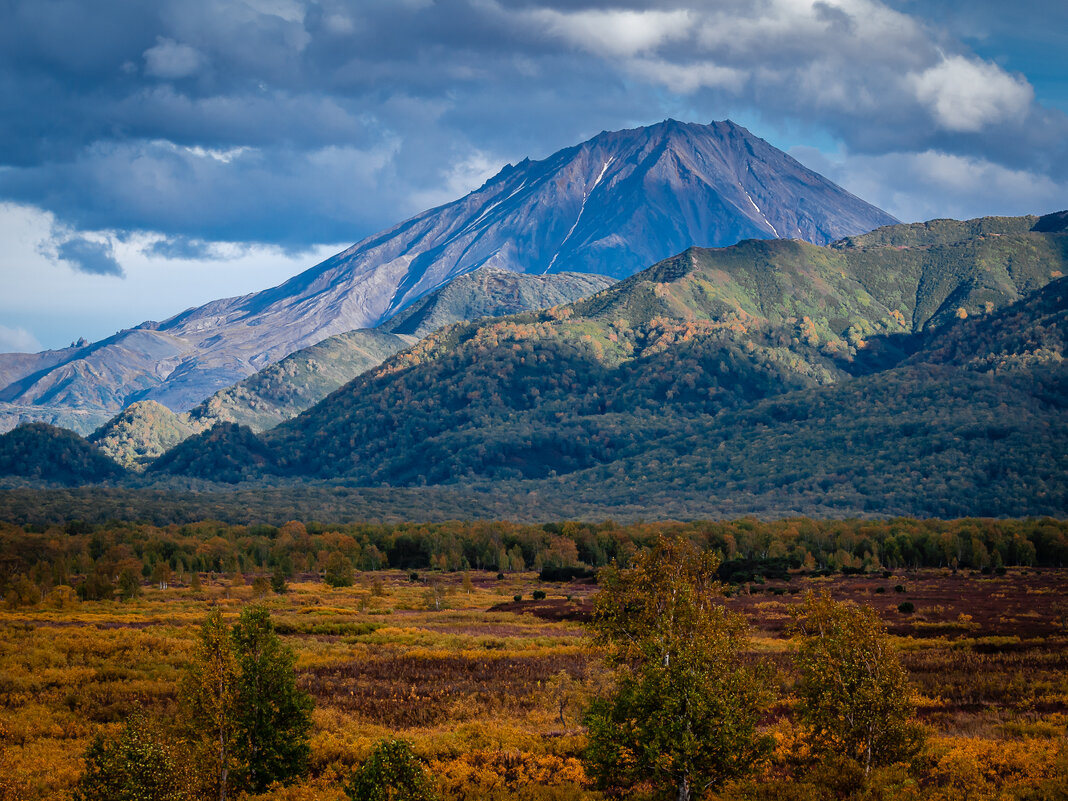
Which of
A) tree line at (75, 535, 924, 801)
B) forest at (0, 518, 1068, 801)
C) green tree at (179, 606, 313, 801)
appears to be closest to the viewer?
tree line at (75, 535, 924, 801)

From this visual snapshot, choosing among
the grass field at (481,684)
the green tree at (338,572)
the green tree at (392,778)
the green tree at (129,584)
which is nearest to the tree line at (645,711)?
the green tree at (392,778)

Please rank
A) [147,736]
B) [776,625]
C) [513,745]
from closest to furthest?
[147,736] < [513,745] < [776,625]

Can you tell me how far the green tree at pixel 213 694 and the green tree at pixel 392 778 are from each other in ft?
33.4

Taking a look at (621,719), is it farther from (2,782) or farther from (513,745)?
(2,782)

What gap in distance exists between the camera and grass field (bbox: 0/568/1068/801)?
38.4 meters

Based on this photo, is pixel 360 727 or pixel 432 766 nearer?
pixel 432 766

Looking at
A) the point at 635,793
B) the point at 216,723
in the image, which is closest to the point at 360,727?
the point at 216,723

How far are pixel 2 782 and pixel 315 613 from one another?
7293 centimetres

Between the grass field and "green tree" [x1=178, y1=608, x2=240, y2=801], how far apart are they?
145 inches

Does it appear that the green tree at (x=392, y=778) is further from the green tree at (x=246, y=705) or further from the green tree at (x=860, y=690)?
the green tree at (x=860, y=690)

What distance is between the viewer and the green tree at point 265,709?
37.2m

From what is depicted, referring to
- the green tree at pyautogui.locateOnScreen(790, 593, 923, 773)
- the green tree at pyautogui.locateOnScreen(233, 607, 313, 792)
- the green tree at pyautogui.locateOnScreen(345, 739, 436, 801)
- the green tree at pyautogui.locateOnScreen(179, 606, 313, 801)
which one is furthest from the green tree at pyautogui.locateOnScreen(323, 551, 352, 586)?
the green tree at pyautogui.locateOnScreen(345, 739, 436, 801)

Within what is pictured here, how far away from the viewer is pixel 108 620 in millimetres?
94812

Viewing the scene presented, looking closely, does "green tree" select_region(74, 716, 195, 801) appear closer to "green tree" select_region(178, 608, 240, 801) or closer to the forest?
the forest
